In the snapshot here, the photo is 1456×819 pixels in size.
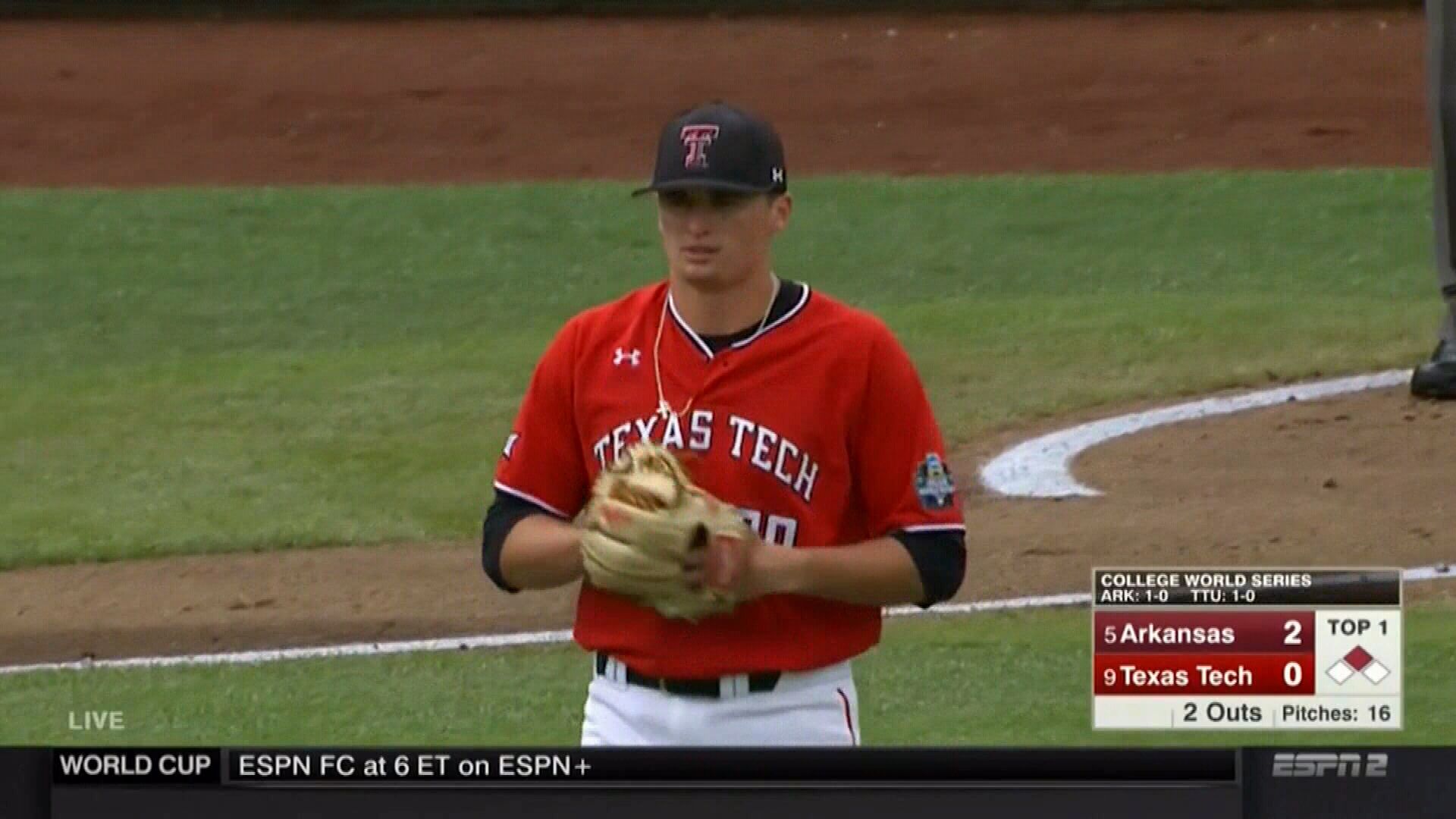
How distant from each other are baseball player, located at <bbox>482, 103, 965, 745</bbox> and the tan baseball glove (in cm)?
6

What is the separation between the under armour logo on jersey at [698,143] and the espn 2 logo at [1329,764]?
1.02m

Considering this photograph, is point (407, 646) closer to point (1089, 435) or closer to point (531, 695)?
point (531, 695)

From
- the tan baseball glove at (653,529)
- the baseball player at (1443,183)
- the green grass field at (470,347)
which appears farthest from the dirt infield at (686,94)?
the tan baseball glove at (653,529)

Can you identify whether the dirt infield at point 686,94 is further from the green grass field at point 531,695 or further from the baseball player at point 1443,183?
the green grass field at point 531,695

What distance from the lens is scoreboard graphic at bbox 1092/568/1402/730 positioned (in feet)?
11.7

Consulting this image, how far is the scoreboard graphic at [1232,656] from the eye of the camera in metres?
3.58

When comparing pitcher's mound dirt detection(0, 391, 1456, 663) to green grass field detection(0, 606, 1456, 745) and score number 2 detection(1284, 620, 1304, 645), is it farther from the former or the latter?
score number 2 detection(1284, 620, 1304, 645)

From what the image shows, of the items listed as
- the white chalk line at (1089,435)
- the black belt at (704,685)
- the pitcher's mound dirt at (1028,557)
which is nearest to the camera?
the black belt at (704,685)

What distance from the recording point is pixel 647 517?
2.70m

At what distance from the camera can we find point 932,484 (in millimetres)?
2838

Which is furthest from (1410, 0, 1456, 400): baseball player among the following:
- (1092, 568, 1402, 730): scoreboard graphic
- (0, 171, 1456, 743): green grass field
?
(1092, 568, 1402, 730): scoreboard graphic

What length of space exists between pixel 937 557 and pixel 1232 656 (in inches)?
34.6

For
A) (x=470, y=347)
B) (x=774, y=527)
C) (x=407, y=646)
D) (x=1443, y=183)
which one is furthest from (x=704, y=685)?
(x=470, y=347)

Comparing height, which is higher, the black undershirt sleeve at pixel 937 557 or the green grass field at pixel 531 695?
the black undershirt sleeve at pixel 937 557
